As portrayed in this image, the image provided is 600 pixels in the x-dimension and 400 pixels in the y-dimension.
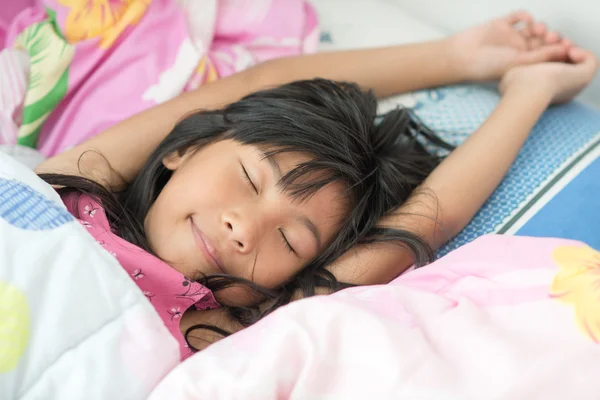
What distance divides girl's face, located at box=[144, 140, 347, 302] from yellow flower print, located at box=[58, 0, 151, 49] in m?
0.40

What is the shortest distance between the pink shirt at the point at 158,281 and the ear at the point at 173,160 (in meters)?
0.16

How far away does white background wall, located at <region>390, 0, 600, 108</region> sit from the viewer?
1327 mm

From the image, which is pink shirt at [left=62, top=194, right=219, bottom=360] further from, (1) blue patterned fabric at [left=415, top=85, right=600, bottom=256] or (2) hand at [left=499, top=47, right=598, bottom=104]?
(2) hand at [left=499, top=47, right=598, bottom=104]

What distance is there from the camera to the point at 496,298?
72 cm

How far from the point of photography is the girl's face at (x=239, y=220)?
90 cm

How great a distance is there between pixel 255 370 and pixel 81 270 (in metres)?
0.21

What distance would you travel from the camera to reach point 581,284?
2.30 ft

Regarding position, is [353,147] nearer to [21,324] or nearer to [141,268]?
[141,268]

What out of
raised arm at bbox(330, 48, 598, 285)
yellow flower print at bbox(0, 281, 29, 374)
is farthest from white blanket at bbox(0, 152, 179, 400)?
raised arm at bbox(330, 48, 598, 285)

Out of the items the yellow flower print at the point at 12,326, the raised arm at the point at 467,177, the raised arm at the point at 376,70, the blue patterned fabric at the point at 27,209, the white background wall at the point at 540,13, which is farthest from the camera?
the white background wall at the point at 540,13

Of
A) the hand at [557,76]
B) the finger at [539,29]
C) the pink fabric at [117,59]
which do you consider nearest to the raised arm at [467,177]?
the hand at [557,76]

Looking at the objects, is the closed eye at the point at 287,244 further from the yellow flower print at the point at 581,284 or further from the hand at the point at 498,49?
the hand at the point at 498,49

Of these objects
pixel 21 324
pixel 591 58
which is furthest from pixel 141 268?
pixel 591 58

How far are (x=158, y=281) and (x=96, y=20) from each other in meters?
0.58
